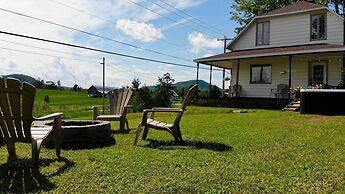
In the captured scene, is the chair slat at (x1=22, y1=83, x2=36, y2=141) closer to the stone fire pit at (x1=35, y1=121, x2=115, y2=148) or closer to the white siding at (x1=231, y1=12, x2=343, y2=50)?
the stone fire pit at (x1=35, y1=121, x2=115, y2=148)

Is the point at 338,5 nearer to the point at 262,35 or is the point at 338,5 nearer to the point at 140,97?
the point at 262,35

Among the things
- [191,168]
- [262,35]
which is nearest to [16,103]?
[191,168]

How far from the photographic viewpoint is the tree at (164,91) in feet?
69.5

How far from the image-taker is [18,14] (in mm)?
15664

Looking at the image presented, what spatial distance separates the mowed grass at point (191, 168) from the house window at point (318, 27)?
14041 millimetres

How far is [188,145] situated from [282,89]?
44.5ft

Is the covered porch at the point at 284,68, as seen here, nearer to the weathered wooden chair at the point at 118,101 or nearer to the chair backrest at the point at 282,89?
the chair backrest at the point at 282,89

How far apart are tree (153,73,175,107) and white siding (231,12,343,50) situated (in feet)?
20.4

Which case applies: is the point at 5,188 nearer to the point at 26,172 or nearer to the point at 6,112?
the point at 26,172

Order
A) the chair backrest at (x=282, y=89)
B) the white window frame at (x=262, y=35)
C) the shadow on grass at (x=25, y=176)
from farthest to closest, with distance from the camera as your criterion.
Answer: the white window frame at (x=262, y=35) → the chair backrest at (x=282, y=89) → the shadow on grass at (x=25, y=176)

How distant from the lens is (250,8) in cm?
3275

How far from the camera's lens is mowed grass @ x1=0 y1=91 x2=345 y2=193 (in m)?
3.29

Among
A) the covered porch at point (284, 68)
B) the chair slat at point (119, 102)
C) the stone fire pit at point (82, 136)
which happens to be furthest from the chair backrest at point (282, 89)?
the stone fire pit at point (82, 136)

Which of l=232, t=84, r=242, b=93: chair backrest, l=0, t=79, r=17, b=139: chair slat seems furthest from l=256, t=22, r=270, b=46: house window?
l=0, t=79, r=17, b=139: chair slat
